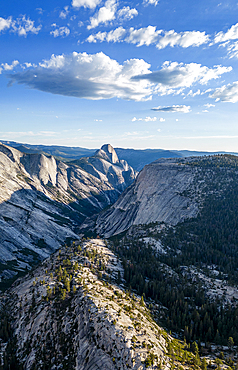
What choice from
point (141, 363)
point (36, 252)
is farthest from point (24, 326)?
point (36, 252)

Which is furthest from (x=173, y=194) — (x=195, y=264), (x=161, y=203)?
(x=195, y=264)

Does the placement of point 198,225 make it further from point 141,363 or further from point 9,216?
point 9,216

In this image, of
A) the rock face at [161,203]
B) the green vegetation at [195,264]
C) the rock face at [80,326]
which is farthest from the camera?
the rock face at [161,203]

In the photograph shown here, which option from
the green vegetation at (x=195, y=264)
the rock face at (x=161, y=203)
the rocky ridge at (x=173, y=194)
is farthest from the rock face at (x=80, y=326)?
the rock face at (x=161, y=203)

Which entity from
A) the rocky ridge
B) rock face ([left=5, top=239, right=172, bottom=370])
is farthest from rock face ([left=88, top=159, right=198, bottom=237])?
rock face ([left=5, top=239, right=172, bottom=370])

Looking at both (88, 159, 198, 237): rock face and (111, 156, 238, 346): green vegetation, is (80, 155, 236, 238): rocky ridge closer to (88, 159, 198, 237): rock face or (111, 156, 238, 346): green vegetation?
(88, 159, 198, 237): rock face

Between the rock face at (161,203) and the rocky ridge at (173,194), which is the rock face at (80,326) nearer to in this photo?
the rocky ridge at (173,194)
